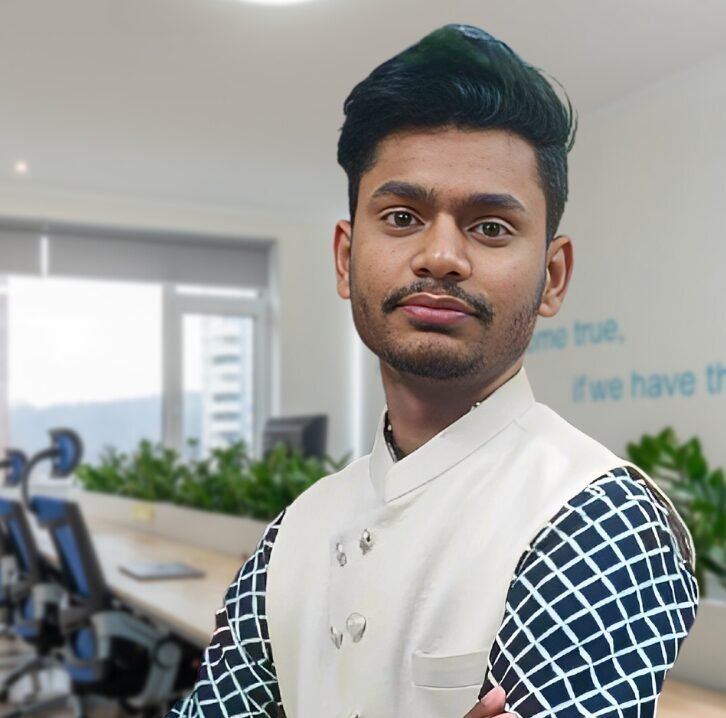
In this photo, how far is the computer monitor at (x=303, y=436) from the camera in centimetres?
426

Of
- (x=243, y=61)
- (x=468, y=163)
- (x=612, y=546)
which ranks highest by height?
(x=243, y=61)

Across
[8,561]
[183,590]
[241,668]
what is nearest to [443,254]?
[241,668]

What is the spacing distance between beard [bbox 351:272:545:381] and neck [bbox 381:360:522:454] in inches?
0.6

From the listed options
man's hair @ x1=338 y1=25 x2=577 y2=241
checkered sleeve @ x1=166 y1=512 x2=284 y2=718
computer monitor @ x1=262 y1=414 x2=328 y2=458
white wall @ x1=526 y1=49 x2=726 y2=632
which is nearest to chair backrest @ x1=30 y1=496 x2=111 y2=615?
computer monitor @ x1=262 y1=414 x2=328 y2=458

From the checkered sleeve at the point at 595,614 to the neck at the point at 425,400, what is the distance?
104 millimetres

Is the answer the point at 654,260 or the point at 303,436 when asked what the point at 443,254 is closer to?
the point at 303,436

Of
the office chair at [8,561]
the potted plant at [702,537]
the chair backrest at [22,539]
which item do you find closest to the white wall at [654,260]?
the potted plant at [702,537]

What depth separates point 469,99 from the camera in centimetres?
60

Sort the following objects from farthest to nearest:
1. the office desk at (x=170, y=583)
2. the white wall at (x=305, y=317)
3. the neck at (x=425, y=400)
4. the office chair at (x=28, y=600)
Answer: the white wall at (x=305, y=317) < the office chair at (x=28, y=600) < the office desk at (x=170, y=583) < the neck at (x=425, y=400)

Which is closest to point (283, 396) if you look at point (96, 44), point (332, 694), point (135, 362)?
point (135, 362)

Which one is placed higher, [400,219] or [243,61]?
[243,61]

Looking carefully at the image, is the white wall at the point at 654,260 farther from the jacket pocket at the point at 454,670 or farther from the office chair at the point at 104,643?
the jacket pocket at the point at 454,670

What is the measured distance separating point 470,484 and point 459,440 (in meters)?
0.03

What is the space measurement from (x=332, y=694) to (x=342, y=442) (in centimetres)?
667
